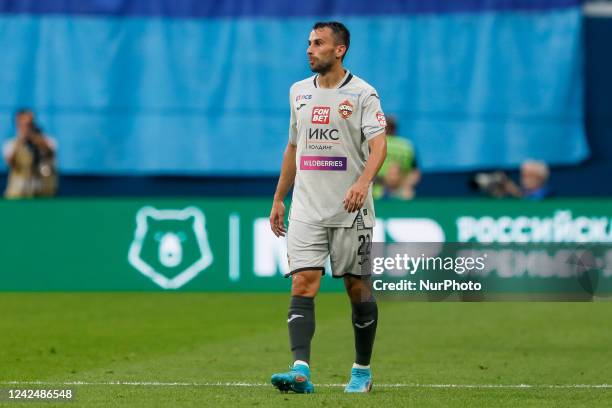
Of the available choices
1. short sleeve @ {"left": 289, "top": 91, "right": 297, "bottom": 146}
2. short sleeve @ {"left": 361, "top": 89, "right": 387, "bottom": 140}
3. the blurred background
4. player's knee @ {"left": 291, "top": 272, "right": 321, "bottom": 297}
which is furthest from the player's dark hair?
the blurred background

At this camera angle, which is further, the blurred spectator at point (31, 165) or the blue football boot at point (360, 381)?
the blurred spectator at point (31, 165)

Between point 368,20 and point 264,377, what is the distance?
43.3 feet

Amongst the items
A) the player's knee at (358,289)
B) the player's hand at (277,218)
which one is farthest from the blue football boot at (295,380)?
the player's hand at (277,218)

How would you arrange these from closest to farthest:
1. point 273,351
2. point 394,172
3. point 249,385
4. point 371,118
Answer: point 371,118 → point 249,385 → point 273,351 → point 394,172

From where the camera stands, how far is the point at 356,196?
8719 mm

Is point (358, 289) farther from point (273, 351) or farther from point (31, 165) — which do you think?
point (31, 165)

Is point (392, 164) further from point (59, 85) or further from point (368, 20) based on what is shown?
point (59, 85)

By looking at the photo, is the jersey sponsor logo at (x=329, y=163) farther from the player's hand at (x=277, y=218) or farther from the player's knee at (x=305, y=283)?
the player's knee at (x=305, y=283)

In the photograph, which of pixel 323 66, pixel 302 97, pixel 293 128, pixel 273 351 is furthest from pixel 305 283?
pixel 273 351

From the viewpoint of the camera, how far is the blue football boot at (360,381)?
9.06 meters

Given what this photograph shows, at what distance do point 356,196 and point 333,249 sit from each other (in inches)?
18.7

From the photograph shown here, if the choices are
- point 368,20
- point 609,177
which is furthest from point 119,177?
point 609,177

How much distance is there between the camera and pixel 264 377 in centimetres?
1007

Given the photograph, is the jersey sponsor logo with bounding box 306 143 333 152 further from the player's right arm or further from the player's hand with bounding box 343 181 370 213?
the player's hand with bounding box 343 181 370 213
